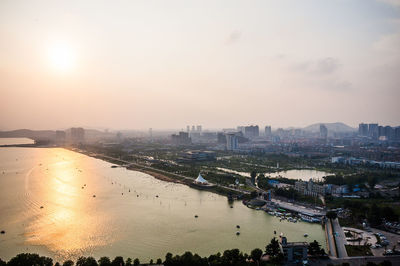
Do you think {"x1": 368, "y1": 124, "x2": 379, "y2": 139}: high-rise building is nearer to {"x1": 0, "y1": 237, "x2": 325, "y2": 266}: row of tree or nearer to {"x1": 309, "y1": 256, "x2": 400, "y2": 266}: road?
{"x1": 309, "y1": 256, "x2": 400, "y2": 266}: road

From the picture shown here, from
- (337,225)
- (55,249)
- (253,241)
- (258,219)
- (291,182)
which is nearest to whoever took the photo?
(55,249)

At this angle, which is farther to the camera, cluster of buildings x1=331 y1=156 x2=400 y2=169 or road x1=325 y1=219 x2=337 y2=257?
cluster of buildings x1=331 y1=156 x2=400 y2=169

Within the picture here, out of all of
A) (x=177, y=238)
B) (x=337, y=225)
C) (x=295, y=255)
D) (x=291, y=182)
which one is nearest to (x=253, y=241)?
(x=295, y=255)

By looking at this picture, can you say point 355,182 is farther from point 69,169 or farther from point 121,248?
point 69,169

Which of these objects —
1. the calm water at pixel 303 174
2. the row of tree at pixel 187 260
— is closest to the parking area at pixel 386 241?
the row of tree at pixel 187 260

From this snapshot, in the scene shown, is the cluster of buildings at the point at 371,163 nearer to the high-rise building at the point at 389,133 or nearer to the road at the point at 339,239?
the road at the point at 339,239

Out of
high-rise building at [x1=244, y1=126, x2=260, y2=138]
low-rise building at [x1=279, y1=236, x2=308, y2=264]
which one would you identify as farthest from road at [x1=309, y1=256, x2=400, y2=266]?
high-rise building at [x1=244, y1=126, x2=260, y2=138]
